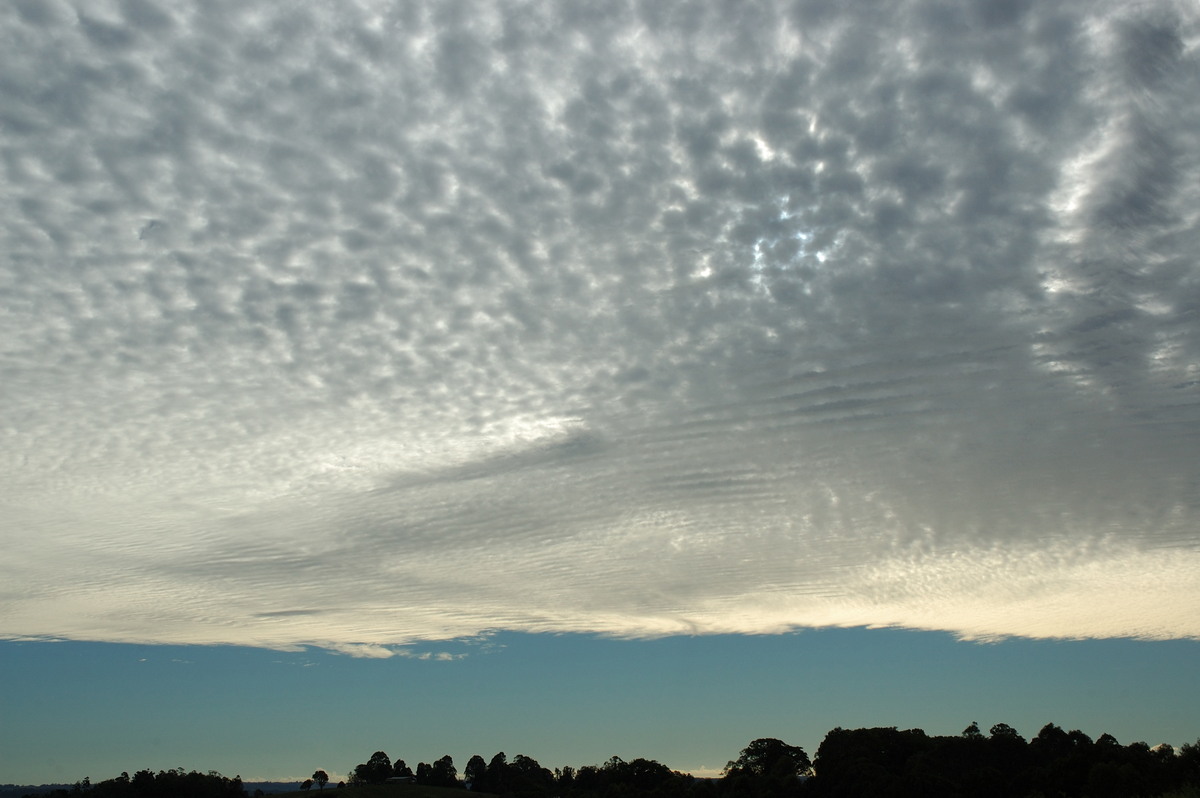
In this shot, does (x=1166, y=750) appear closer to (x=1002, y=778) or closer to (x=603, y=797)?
(x=1002, y=778)

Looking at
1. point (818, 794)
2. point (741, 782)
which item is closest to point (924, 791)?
point (818, 794)

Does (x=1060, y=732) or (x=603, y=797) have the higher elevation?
(x=1060, y=732)

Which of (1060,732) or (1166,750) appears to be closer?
A: (1166,750)

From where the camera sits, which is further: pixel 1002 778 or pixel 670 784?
pixel 670 784

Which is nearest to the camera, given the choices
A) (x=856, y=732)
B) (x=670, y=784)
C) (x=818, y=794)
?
(x=818, y=794)

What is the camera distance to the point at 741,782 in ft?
539

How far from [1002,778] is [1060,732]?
2489 inches

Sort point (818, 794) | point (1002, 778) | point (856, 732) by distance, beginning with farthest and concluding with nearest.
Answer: point (856, 732)
point (818, 794)
point (1002, 778)

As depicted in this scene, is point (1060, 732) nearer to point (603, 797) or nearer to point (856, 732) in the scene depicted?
point (856, 732)

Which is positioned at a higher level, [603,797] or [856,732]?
[856,732]

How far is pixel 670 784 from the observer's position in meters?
164

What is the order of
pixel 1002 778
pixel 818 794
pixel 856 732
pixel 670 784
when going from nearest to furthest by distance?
pixel 1002 778 → pixel 818 794 → pixel 670 784 → pixel 856 732

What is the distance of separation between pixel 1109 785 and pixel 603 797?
10662cm

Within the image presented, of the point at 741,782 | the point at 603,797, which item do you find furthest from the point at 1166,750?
the point at 603,797
